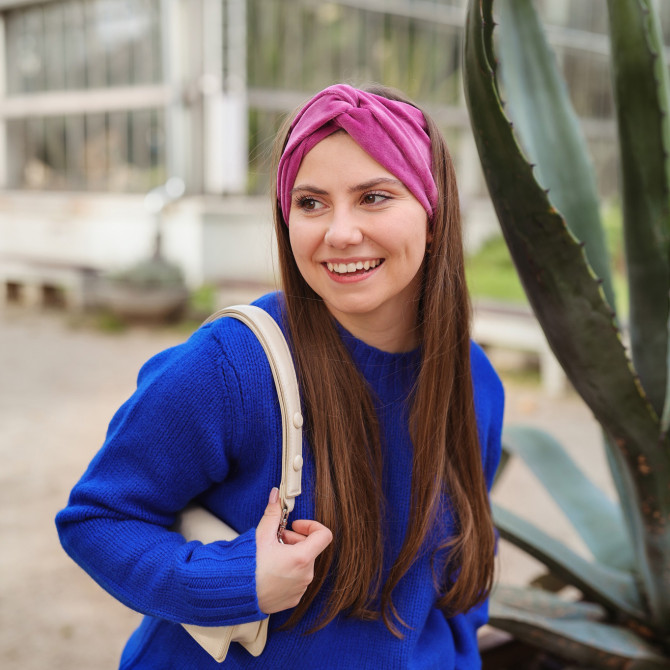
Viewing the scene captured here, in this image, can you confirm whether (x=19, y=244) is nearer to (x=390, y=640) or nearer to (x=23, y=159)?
(x=23, y=159)

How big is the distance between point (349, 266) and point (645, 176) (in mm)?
694

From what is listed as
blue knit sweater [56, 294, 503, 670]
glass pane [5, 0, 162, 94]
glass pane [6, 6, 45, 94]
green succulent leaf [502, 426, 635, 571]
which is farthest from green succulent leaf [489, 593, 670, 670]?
glass pane [6, 6, 45, 94]

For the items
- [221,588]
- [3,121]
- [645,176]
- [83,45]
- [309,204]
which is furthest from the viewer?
[3,121]

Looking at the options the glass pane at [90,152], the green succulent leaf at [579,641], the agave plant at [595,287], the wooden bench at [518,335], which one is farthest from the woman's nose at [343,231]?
the glass pane at [90,152]

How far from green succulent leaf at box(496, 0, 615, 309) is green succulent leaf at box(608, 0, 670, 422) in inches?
4.1

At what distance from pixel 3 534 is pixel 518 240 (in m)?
2.72

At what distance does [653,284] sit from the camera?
1520mm

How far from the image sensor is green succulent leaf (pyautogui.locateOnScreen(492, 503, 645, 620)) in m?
Result: 1.66

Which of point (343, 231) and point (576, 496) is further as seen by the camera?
point (576, 496)

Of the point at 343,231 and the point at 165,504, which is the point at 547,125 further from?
the point at 165,504

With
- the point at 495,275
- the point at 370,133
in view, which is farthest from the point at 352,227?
the point at 495,275

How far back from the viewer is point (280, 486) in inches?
42.1

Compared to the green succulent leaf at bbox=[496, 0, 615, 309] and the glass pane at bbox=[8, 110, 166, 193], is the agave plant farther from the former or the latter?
the glass pane at bbox=[8, 110, 166, 193]

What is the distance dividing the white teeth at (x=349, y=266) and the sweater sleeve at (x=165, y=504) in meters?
0.19
